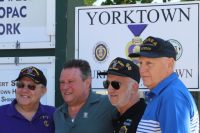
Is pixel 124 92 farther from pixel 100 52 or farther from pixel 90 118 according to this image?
pixel 100 52

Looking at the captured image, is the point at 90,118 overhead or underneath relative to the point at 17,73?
underneath

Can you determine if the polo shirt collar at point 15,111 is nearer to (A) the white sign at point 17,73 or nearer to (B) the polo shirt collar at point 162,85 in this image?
(A) the white sign at point 17,73

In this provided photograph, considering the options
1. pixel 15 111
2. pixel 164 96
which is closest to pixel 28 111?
pixel 15 111

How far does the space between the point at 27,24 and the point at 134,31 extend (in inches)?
45.5

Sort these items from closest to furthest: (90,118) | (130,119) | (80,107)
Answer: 1. (130,119)
2. (90,118)
3. (80,107)

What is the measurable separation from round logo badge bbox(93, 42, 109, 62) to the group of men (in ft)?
2.66

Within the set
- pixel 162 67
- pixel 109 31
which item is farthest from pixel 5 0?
pixel 162 67

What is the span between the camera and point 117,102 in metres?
3.93

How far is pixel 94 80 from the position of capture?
17.1ft

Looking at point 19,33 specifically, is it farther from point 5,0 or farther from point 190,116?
point 190,116

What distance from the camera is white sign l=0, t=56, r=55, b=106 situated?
512 centimetres

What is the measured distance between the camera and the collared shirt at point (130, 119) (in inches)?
149

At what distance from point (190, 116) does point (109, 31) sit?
2403 mm

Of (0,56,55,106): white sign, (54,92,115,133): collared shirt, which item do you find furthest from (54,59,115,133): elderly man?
(0,56,55,106): white sign
